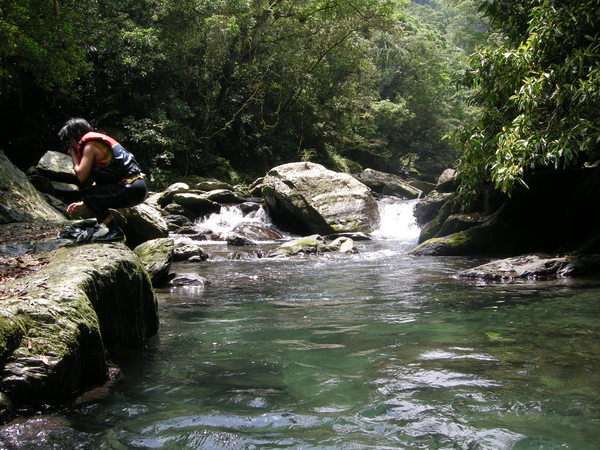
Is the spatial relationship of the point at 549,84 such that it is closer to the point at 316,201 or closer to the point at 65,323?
the point at 65,323

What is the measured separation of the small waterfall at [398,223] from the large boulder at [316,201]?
1.76 feet

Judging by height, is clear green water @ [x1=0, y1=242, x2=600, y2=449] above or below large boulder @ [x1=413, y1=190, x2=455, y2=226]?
below

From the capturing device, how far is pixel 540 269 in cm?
816

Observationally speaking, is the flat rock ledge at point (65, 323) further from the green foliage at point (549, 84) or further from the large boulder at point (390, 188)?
the large boulder at point (390, 188)

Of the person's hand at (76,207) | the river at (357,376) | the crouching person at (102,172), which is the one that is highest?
the crouching person at (102,172)

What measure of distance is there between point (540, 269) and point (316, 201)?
34.0ft

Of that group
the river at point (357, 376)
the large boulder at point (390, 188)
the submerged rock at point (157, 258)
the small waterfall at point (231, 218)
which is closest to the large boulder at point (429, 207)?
the small waterfall at point (231, 218)

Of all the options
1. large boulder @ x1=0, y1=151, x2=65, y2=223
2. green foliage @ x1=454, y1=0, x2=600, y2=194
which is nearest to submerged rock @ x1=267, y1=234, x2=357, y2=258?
large boulder @ x1=0, y1=151, x2=65, y2=223

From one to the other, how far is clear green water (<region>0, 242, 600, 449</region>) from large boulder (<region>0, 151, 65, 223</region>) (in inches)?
152

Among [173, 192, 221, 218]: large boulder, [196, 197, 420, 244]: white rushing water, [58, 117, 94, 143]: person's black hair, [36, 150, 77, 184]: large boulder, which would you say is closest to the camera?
[58, 117, 94, 143]: person's black hair

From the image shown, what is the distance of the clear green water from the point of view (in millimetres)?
2793

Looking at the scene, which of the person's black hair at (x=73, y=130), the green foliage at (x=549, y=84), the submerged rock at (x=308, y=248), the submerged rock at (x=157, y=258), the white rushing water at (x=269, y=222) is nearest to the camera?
the person's black hair at (x=73, y=130)

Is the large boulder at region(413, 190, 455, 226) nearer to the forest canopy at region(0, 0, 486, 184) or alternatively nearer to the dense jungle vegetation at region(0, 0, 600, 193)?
the forest canopy at region(0, 0, 486, 184)

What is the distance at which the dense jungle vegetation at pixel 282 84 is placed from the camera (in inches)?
269
